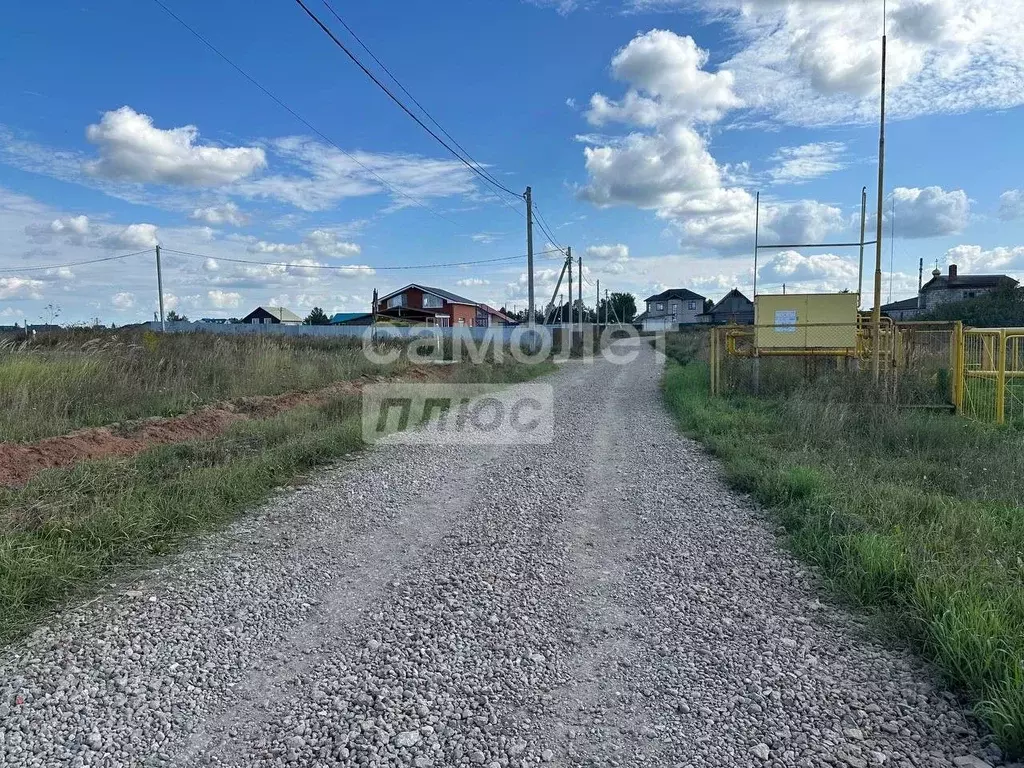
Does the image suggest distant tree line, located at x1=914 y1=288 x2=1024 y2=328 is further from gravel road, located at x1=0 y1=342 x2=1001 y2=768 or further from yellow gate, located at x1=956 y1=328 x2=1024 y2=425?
gravel road, located at x1=0 y1=342 x2=1001 y2=768

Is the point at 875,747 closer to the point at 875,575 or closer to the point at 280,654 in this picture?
the point at 875,575

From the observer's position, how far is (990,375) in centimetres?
1005

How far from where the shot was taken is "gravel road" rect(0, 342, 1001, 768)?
2578 mm

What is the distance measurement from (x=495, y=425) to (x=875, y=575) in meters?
7.26

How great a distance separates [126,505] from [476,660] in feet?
11.5

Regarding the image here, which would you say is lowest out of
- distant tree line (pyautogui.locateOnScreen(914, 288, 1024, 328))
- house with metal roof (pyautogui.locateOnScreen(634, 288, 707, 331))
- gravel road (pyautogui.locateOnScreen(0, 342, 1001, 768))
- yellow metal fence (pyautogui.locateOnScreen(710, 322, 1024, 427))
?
gravel road (pyautogui.locateOnScreen(0, 342, 1001, 768))

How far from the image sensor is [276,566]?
4480 millimetres

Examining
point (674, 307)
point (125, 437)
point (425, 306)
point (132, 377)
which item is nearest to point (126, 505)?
point (125, 437)

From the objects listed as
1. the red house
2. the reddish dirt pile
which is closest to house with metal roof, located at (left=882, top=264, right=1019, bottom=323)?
the red house

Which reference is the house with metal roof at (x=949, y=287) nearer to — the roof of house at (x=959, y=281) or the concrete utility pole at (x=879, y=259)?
the roof of house at (x=959, y=281)

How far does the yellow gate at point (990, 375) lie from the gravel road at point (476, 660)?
7.00 meters

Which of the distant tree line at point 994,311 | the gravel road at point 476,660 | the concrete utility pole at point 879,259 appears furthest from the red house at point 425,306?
the gravel road at point 476,660

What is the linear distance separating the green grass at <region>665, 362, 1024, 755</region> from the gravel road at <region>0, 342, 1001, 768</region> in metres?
0.22

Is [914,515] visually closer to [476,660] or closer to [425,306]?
[476,660]
